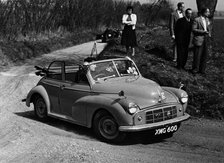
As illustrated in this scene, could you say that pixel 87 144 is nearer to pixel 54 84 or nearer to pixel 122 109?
pixel 122 109

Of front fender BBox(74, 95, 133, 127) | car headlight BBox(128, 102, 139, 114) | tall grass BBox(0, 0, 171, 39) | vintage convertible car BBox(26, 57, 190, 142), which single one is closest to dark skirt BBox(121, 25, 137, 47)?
vintage convertible car BBox(26, 57, 190, 142)

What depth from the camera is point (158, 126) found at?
28.4ft

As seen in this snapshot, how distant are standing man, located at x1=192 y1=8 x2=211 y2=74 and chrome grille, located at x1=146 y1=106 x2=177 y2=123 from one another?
16.3 ft

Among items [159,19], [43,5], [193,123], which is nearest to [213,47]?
[193,123]

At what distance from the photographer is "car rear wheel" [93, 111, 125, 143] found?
8766 mm

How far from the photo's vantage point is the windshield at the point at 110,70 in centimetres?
979

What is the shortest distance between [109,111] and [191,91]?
13.8 ft

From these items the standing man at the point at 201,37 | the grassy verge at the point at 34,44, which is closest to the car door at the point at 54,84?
the standing man at the point at 201,37

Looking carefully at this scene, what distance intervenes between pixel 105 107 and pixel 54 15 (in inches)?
934

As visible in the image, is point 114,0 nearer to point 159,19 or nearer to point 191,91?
point 159,19

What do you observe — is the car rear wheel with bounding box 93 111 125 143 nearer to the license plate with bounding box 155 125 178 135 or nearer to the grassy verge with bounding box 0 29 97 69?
the license plate with bounding box 155 125 178 135

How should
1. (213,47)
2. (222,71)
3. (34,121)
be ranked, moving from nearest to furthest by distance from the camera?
(34,121) < (222,71) < (213,47)

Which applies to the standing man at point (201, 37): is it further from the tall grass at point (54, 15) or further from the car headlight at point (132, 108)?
the tall grass at point (54, 15)

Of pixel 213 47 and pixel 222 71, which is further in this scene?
pixel 213 47
